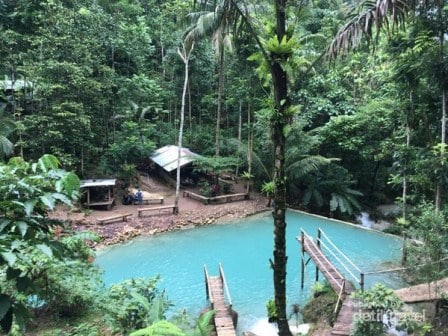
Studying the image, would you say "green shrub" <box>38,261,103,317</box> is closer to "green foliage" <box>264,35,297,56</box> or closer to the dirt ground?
"green foliage" <box>264,35,297,56</box>

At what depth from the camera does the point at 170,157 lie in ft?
62.7

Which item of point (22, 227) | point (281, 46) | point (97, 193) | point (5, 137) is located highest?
point (281, 46)

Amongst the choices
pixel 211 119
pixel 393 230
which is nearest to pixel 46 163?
pixel 393 230

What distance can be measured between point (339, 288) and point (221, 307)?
251cm

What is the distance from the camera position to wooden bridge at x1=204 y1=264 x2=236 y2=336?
7.15 meters

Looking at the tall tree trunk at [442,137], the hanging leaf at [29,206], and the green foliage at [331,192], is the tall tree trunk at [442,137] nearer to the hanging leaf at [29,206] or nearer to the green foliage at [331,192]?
the green foliage at [331,192]

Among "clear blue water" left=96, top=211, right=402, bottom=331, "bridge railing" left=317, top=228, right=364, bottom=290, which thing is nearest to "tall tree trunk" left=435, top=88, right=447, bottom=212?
"bridge railing" left=317, top=228, right=364, bottom=290

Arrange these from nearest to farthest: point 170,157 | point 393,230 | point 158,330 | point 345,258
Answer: point 158,330
point 345,258
point 393,230
point 170,157

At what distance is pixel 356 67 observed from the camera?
20.1 metres

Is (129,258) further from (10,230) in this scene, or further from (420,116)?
(10,230)

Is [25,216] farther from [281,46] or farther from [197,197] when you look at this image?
[197,197]

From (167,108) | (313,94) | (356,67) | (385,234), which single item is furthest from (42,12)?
(385,234)

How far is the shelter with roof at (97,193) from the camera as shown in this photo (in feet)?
50.6

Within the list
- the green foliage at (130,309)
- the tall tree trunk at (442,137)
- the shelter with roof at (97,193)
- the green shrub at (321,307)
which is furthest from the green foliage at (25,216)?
the shelter with roof at (97,193)
